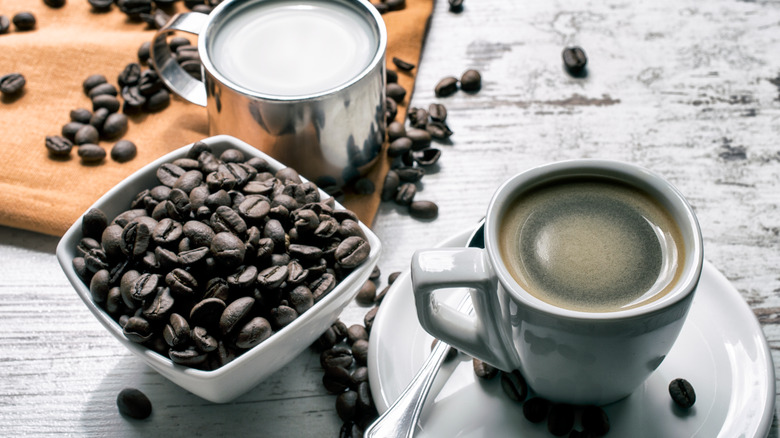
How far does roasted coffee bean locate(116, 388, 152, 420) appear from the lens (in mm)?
1117

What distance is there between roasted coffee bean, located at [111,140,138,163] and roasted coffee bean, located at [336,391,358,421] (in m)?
0.71

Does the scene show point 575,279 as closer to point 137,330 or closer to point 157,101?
point 137,330

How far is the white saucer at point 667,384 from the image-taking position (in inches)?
37.2

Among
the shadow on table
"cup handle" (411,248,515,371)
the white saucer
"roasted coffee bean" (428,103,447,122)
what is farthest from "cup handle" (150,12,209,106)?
"cup handle" (411,248,515,371)

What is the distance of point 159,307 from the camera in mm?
987

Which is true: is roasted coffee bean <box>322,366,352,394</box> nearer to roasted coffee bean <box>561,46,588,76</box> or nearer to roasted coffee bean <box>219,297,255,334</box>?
roasted coffee bean <box>219,297,255,334</box>

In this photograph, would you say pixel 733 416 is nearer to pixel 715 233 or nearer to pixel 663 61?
pixel 715 233

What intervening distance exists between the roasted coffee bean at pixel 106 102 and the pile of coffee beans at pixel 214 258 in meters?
0.46

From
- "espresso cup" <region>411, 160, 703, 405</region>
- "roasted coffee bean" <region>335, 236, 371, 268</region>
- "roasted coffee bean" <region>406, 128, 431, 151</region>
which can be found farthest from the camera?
"roasted coffee bean" <region>406, 128, 431, 151</region>

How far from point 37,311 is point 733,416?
3.52 feet

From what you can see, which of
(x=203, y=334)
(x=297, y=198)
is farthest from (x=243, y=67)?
(x=203, y=334)

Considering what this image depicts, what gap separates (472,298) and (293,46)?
2.36ft

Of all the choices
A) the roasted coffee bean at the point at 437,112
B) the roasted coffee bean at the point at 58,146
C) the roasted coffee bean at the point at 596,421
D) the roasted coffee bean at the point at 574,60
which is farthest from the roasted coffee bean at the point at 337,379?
the roasted coffee bean at the point at 574,60

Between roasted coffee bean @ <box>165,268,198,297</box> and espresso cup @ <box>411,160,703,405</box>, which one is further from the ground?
espresso cup @ <box>411,160,703,405</box>
